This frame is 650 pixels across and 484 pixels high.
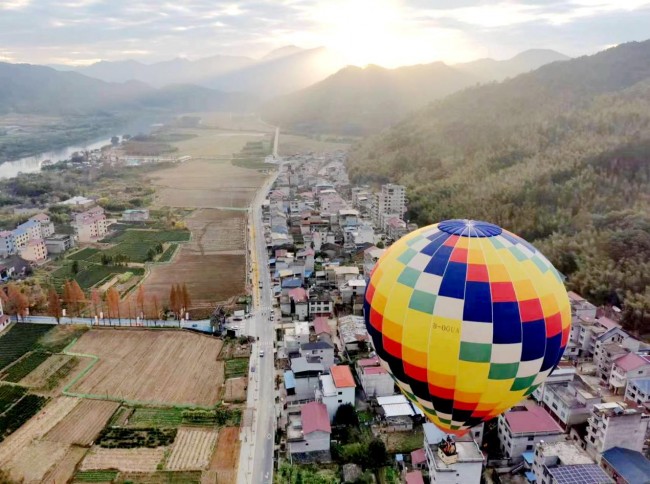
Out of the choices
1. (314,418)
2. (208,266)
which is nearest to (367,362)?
(314,418)

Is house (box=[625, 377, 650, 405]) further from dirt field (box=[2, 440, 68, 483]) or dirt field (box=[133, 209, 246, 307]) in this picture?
dirt field (box=[2, 440, 68, 483])

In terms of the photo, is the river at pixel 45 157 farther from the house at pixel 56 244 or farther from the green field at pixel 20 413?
the green field at pixel 20 413

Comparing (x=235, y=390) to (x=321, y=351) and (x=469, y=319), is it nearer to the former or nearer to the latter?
(x=321, y=351)

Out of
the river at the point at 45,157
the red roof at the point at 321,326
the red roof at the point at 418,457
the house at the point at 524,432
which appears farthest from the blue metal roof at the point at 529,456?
the river at the point at 45,157

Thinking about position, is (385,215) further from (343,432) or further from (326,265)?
(343,432)

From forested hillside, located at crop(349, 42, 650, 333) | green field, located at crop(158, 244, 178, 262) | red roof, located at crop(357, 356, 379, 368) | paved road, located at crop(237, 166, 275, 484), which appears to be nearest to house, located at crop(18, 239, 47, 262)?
green field, located at crop(158, 244, 178, 262)

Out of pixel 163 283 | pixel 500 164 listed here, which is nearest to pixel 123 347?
pixel 163 283
